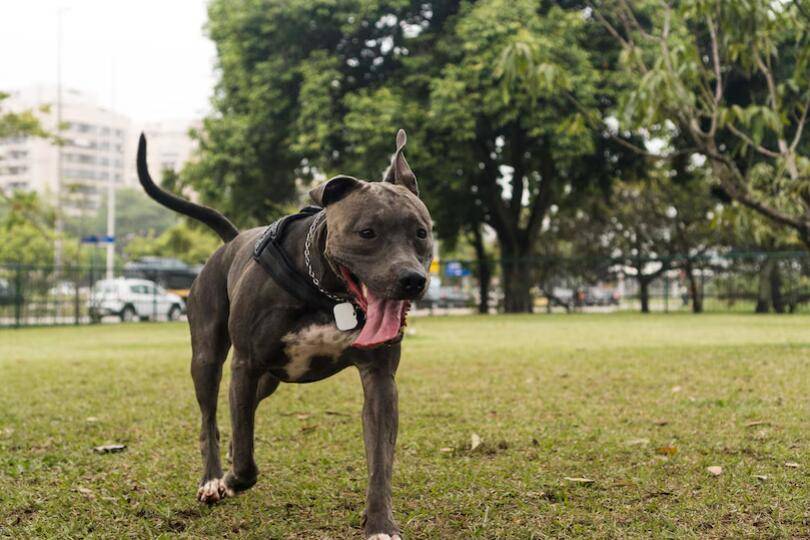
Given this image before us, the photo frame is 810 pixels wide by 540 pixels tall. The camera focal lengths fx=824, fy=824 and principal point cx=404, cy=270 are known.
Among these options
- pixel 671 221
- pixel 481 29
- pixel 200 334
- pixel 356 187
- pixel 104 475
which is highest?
pixel 481 29

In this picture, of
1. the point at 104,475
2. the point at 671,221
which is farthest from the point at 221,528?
the point at 671,221

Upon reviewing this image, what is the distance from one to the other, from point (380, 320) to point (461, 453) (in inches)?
91.9

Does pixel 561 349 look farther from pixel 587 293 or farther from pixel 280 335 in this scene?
pixel 587 293

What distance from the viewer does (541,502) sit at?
372 cm

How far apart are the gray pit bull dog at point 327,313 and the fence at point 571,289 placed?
1921cm

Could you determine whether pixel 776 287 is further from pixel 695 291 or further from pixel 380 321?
pixel 380 321

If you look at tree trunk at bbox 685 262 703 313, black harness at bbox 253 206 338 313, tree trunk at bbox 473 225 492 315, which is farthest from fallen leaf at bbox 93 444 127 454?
tree trunk at bbox 685 262 703 313

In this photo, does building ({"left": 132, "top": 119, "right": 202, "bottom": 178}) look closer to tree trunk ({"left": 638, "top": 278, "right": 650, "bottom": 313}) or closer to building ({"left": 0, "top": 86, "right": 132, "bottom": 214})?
building ({"left": 0, "top": 86, "right": 132, "bottom": 214})

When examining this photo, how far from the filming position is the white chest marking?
3.16 meters

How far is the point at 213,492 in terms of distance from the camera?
371 cm

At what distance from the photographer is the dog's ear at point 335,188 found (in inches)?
115

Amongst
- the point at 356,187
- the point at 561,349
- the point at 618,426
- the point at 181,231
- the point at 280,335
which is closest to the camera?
the point at 356,187

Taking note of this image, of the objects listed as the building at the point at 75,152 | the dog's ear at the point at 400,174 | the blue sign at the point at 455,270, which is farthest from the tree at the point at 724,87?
the building at the point at 75,152

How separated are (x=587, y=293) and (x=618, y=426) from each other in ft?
76.7
